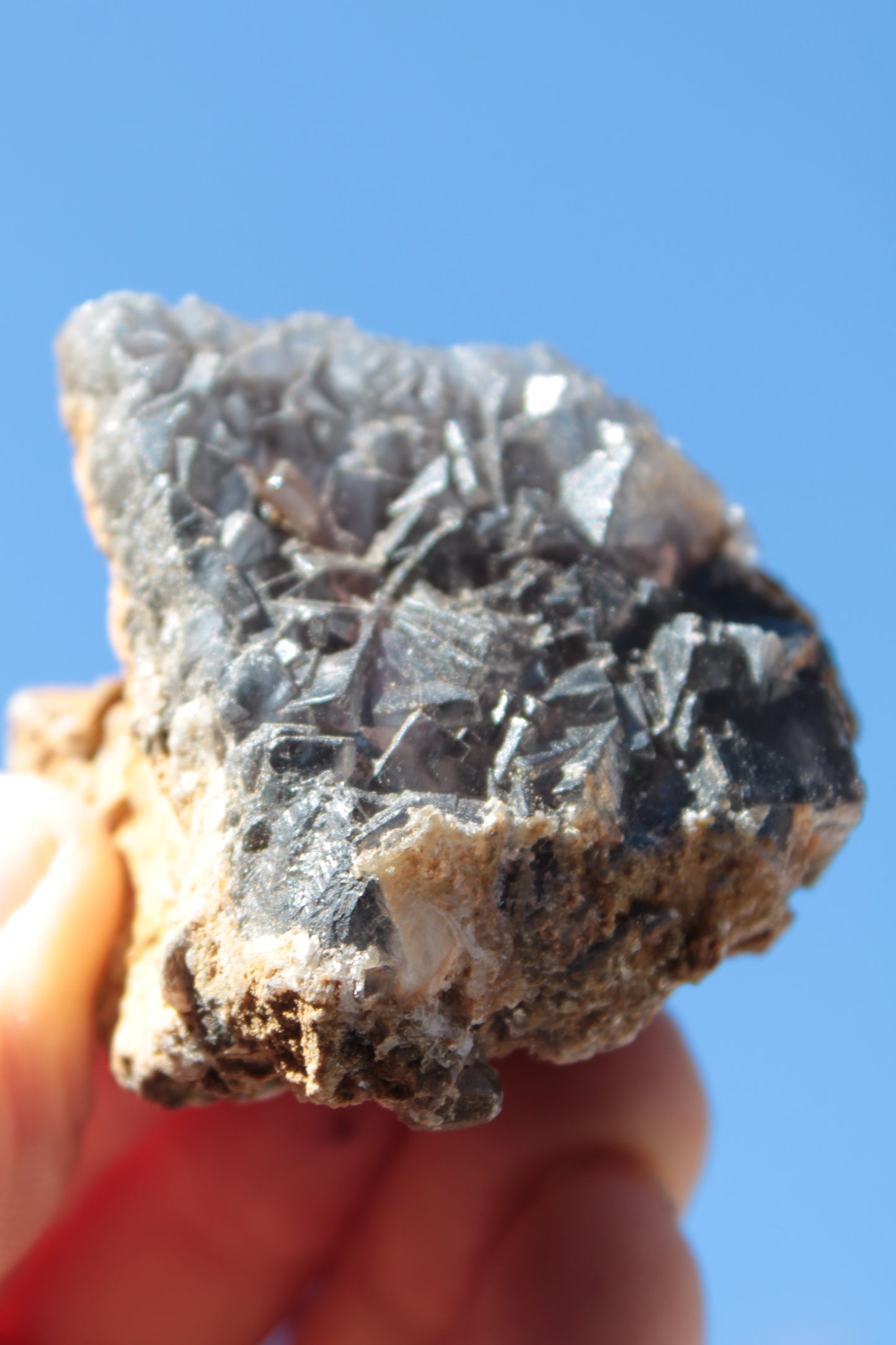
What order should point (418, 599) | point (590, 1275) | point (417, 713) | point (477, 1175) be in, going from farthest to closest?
point (477, 1175) < point (590, 1275) < point (418, 599) < point (417, 713)

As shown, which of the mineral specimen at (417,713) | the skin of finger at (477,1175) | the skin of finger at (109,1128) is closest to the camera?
the mineral specimen at (417,713)

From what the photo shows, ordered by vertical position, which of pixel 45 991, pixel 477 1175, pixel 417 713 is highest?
pixel 417 713

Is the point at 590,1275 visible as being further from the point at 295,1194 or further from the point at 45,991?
the point at 45,991

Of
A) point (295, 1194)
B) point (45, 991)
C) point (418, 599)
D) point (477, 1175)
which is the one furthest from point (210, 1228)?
point (418, 599)

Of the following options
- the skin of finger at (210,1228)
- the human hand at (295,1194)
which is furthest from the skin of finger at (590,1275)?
the skin of finger at (210,1228)

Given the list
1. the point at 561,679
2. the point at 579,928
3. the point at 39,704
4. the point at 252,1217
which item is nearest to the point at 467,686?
the point at 561,679

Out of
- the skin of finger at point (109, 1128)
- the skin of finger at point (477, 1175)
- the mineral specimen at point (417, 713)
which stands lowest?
the skin of finger at point (109, 1128)

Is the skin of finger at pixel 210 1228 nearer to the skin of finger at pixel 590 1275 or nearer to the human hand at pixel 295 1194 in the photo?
the human hand at pixel 295 1194
